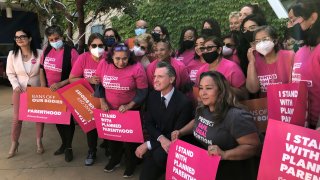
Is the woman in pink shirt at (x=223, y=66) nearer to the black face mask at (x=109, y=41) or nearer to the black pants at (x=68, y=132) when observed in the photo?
the black face mask at (x=109, y=41)

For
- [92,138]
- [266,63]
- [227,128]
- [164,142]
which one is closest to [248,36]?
[266,63]

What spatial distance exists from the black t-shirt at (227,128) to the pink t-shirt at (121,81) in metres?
1.28

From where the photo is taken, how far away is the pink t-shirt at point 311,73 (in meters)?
2.68

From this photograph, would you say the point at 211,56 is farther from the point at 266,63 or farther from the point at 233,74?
the point at 266,63

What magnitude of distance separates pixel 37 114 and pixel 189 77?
2.31m

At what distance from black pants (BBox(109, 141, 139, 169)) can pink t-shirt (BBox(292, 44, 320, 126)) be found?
235 cm

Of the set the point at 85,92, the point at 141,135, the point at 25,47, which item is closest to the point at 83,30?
the point at 25,47

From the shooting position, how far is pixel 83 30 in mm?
6832

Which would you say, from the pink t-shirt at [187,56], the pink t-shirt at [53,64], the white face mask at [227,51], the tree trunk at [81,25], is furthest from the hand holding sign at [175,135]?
the tree trunk at [81,25]

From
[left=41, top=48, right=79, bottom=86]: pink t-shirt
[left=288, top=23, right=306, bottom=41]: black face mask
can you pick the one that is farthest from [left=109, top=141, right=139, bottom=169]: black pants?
[left=288, top=23, right=306, bottom=41]: black face mask

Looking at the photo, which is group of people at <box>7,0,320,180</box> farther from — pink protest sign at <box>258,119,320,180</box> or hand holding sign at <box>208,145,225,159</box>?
pink protest sign at <box>258,119,320,180</box>

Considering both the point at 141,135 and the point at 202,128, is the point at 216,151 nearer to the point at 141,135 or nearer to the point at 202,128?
the point at 202,128

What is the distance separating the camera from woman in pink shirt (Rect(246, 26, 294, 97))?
3.33 m

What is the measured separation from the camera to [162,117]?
3.87 metres
